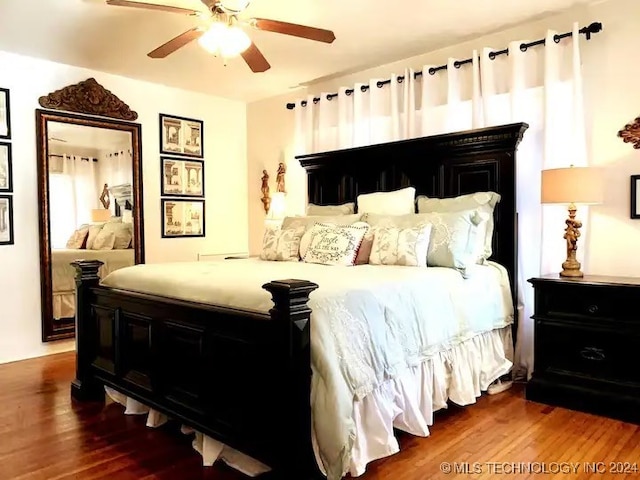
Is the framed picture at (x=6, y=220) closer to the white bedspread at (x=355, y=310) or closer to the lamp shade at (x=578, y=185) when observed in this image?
the white bedspread at (x=355, y=310)

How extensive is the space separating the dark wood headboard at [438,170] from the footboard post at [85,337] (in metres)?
2.08

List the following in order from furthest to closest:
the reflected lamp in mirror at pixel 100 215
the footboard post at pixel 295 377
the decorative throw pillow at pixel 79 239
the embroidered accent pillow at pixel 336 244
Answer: the reflected lamp in mirror at pixel 100 215
the decorative throw pillow at pixel 79 239
the embroidered accent pillow at pixel 336 244
the footboard post at pixel 295 377

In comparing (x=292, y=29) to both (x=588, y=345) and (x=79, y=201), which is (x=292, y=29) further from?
(x=79, y=201)

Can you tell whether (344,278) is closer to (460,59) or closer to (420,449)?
(420,449)

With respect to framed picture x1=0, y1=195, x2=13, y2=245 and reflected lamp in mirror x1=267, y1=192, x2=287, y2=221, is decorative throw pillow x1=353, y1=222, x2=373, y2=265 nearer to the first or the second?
reflected lamp in mirror x1=267, y1=192, x2=287, y2=221

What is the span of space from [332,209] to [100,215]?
2.10m

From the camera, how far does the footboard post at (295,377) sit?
1884 mm

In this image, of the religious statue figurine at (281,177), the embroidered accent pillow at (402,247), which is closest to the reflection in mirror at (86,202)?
the religious statue figurine at (281,177)

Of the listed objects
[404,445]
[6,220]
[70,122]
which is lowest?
A: [404,445]

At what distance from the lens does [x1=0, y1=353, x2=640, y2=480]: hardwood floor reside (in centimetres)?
217

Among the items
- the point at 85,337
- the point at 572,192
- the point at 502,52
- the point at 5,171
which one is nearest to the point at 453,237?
the point at 572,192

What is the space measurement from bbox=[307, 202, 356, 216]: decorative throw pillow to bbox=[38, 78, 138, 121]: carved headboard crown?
1971mm

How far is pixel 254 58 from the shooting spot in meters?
3.07

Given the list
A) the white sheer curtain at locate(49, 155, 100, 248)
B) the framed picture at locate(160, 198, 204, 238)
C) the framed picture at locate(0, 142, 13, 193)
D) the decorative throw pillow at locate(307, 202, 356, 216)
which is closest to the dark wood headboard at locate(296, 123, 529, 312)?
the decorative throw pillow at locate(307, 202, 356, 216)
